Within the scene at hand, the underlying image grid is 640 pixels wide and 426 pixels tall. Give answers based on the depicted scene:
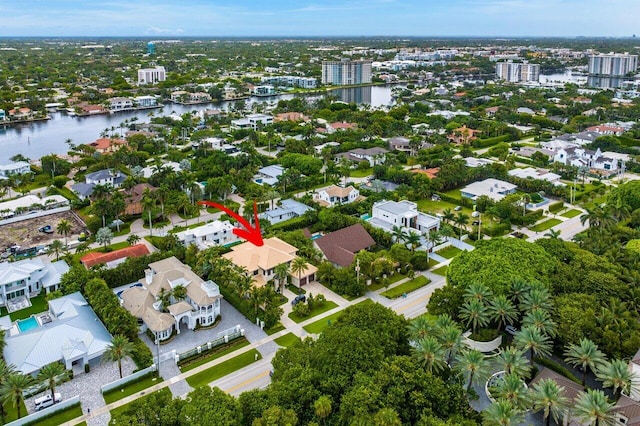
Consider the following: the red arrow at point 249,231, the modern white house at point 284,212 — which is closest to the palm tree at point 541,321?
the red arrow at point 249,231

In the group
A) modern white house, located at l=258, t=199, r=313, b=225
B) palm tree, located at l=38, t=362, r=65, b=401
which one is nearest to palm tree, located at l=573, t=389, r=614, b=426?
palm tree, located at l=38, t=362, r=65, b=401

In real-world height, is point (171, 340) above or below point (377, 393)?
below

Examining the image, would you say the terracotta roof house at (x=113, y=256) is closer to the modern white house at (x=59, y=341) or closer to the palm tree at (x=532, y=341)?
the modern white house at (x=59, y=341)

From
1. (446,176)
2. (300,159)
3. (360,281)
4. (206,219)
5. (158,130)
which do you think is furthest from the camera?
(158,130)

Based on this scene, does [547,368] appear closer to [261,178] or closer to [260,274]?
[260,274]

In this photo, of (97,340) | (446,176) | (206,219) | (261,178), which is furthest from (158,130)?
(97,340)

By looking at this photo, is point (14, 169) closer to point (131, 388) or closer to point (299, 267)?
point (299, 267)
